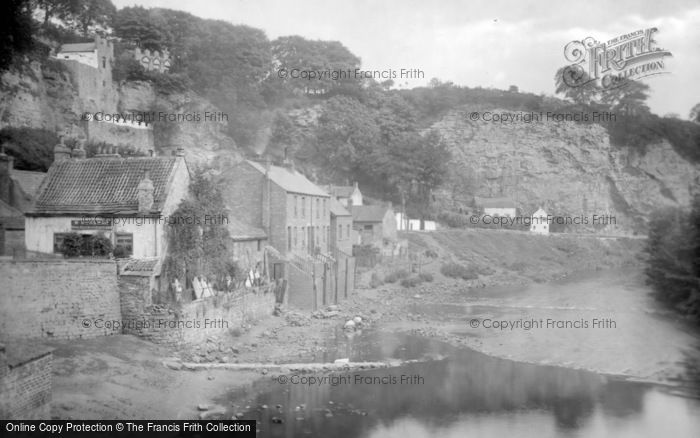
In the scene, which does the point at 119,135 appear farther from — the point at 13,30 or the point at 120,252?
the point at 13,30

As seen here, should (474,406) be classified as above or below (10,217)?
below

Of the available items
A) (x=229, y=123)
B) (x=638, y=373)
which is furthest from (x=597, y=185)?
(x=638, y=373)

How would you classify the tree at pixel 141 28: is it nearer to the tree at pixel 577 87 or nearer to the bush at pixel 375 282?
the bush at pixel 375 282

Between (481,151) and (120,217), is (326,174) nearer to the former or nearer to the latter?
(481,151)

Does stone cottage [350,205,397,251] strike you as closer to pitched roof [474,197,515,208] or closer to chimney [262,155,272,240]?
chimney [262,155,272,240]

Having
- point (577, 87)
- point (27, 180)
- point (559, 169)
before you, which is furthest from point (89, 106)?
point (577, 87)

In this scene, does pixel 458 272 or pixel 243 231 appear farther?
pixel 458 272

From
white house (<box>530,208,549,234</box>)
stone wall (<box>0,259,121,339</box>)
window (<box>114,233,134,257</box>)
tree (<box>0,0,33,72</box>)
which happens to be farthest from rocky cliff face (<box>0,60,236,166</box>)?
white house (<box>530,208,549,234</box>)
